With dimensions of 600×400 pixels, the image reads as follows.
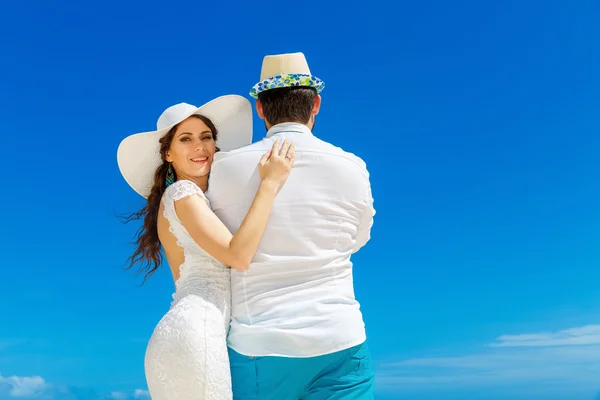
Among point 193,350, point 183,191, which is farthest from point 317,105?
point 193,350

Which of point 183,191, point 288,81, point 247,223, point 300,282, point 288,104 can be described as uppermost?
point 288,81

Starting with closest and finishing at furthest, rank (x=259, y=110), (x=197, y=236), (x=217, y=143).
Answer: (x=197, y=236), (x=259, y=110), (x=217, y=143)

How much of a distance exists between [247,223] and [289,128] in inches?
23.6

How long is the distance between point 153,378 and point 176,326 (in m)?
0.28

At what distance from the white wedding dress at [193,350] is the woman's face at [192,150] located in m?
0.91

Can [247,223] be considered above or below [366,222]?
below

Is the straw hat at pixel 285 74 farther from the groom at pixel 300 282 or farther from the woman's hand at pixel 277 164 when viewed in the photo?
the woman's hand at pixel 277 164

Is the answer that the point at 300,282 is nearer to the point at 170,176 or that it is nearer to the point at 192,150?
the point at 192,150

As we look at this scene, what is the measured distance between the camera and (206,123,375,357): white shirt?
10.9 feet

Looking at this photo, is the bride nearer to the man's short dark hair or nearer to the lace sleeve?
the lace sleeve

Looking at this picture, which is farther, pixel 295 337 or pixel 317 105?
pixel 317 105

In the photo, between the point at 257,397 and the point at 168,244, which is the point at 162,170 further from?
the point at 257,397

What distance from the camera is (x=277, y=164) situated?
344 centimetres

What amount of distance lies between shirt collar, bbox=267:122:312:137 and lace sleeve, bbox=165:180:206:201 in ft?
1.56
